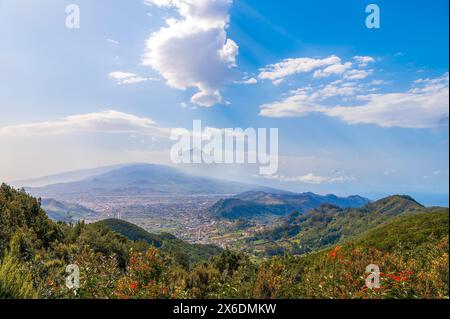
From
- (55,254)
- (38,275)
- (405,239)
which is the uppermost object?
(38,275)

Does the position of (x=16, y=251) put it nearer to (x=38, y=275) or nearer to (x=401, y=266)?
(x=38, y=275)
